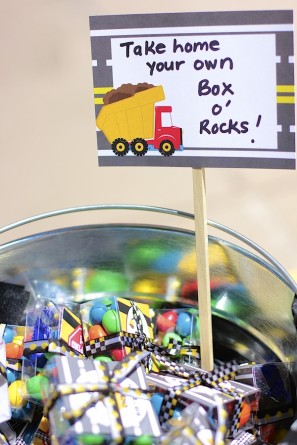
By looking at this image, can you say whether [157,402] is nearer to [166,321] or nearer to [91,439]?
[91,439]

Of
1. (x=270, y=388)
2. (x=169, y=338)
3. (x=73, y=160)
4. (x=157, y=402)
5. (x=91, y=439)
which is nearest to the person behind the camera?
(x=91, y=439)

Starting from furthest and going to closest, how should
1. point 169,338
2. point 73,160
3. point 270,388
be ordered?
1. point 73,160
2. point 169,338
3. point 270,388

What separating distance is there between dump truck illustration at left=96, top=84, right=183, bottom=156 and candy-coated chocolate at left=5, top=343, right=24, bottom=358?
31 centimetres

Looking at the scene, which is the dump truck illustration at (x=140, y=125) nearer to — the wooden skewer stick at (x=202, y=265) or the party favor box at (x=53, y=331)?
the wooden skewer stick at (x=202, y=265)

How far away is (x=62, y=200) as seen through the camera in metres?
1.85

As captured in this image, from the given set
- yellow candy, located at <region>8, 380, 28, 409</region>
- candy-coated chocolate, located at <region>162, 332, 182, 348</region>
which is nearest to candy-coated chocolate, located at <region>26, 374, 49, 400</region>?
yellow candy, located at <region>8, 380, 28, 409</region>

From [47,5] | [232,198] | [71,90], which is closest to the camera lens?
[232,198]

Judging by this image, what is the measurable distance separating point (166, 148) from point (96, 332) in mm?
280

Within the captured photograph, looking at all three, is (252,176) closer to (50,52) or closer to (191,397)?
(50,52)

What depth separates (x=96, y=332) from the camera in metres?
0.97

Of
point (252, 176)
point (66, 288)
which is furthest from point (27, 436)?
point (252, 176)

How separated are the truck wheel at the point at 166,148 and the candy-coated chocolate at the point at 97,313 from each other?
251 millimetres

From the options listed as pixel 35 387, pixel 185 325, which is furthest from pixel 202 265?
pixel 35 387

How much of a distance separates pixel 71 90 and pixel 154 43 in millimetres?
1331
